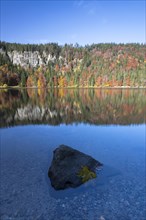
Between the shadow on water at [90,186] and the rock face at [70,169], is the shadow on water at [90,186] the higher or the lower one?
the lower one

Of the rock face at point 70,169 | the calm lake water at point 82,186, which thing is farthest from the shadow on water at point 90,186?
the rock face at point 70,169

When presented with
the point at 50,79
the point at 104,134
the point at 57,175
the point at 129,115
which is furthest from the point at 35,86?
the point at 57,175

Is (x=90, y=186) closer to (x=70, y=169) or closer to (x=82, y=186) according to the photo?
(x=82, y=186)

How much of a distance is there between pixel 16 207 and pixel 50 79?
579ft

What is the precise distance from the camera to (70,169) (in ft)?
51.9

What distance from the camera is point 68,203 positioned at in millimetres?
12703

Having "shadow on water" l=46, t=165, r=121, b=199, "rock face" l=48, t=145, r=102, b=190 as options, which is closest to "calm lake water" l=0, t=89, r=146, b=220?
"shadow on water" l=46, t=165, r=121, b=199

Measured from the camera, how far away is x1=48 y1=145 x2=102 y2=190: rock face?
48.6ft

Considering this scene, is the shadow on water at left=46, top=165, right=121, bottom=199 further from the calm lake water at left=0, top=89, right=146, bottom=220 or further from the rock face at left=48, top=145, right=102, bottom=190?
the rock face at left=48, top=145, right=102, bottom=190

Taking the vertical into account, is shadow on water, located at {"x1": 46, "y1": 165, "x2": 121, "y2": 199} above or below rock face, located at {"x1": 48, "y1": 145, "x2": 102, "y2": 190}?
below

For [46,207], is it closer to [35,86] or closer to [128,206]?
[128,206]

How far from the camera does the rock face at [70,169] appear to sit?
583 inches

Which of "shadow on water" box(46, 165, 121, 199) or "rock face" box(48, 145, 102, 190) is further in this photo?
"rock face" box(48, 145, 102, 190)

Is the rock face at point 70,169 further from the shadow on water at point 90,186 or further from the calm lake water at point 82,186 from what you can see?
the calm lake water at point 82,186
